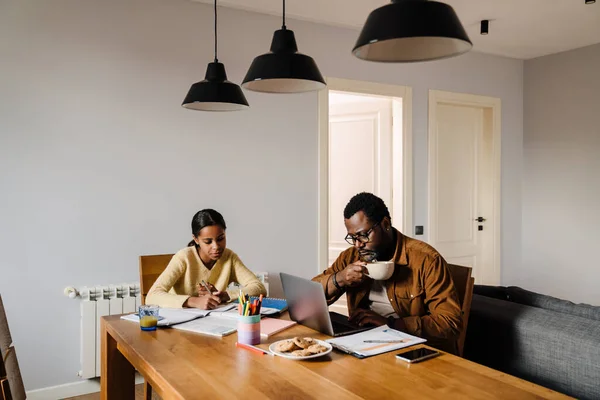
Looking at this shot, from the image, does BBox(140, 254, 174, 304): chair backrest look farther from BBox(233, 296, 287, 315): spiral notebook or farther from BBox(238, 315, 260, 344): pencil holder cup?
BBox(238, 315, 260, 344): pencil holder cup

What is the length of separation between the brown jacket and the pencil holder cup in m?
0.58

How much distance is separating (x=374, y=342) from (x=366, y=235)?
0.53 m

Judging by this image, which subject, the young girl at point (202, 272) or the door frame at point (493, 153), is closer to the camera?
the young girl at point (202, 272)

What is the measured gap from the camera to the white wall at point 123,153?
9.91ft

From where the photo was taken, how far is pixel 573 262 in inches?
185

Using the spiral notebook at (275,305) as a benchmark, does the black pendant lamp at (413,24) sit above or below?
above

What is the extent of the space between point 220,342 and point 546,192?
4106 mm

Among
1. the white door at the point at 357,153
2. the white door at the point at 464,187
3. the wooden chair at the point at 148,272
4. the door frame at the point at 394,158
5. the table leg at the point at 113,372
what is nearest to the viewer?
the table leg at the point at 113,372

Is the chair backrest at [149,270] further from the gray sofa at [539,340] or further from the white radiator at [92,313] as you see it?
the gray sofa at [539,340]

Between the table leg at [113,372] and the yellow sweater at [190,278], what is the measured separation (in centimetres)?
26

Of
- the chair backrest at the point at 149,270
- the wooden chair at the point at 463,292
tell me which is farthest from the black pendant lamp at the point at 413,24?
the chair backrest at the point at 149,270

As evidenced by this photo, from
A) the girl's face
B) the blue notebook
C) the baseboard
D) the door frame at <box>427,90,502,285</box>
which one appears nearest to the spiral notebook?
the blue notebook

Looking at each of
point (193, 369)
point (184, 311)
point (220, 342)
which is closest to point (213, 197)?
point (184, 311)

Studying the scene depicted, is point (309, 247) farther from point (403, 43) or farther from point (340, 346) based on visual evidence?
point (403, 43)
